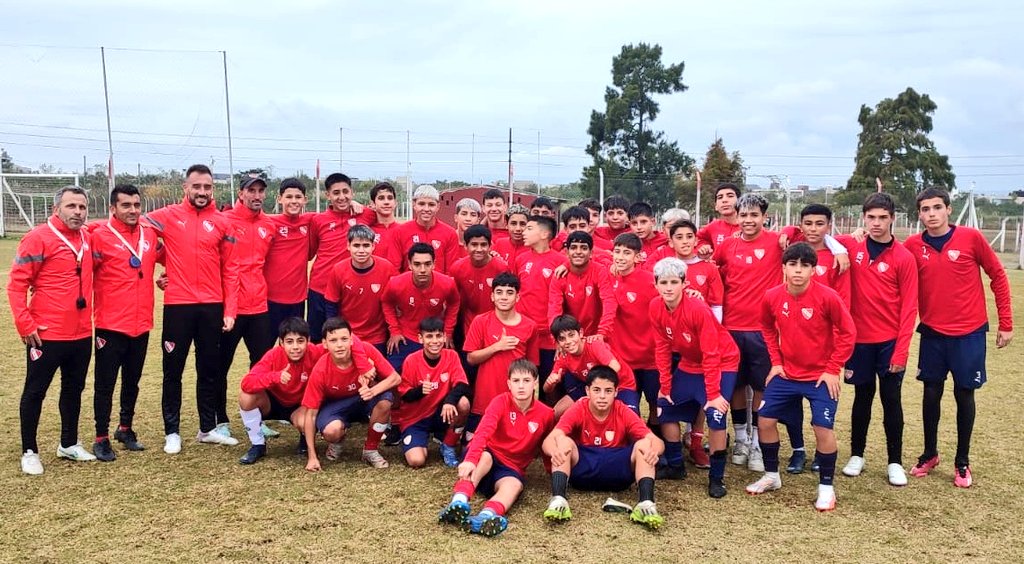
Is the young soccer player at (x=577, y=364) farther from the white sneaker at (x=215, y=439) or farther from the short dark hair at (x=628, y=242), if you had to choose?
the white sneaker at (x=215, y=439)

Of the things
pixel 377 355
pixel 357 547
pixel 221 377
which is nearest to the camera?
pixel 357 547

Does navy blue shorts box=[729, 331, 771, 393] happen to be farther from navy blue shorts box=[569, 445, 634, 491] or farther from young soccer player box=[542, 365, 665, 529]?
navy blue shorts box=[569, 445, 634, 491]

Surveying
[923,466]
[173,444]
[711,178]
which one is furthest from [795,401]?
[711,178]

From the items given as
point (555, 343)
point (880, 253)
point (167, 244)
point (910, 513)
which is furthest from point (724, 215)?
point (167, 244)

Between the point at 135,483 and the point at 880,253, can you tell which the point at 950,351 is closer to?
the point at 880,253

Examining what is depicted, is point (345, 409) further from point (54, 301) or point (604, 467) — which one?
point (54, 301)

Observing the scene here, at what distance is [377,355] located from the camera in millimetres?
5703

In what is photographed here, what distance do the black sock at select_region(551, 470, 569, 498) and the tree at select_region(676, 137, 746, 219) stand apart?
21947mm

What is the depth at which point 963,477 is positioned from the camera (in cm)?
512

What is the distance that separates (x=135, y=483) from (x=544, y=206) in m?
4.27

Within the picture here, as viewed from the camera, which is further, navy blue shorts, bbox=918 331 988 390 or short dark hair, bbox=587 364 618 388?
navy blue shorts, bbox=918 331 988 390

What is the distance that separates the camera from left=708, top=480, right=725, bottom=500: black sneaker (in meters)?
4.88

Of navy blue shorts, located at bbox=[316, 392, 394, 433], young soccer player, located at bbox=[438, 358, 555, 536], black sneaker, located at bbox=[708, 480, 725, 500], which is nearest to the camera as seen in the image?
young soccer player, located at bbox=[438, 358, 555, 536]

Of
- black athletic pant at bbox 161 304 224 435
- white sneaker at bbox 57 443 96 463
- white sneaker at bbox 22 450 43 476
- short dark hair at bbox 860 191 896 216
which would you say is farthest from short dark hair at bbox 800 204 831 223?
white sneaker at bbox 22 450 43 476
